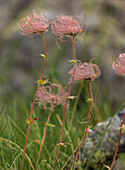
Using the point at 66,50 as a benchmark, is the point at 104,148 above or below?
below

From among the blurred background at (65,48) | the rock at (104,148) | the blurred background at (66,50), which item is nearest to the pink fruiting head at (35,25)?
the rock at (104,148)

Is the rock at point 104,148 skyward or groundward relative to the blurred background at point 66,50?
groundward

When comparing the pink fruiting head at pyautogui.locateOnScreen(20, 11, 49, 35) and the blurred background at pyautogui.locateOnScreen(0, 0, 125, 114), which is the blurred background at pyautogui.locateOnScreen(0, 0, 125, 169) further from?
the pink fruiting head at pyautogui.locateOnScreen(20, 11, 49, 35)

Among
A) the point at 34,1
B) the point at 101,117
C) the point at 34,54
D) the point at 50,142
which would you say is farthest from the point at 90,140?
the point at 34,1

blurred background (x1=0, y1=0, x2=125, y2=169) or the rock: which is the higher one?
blurred background (x1=0, y1=0, x2=125, y2=169)

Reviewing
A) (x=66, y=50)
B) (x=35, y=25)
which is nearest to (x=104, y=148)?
(x=35, y=25)

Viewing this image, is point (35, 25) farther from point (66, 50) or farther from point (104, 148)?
point (66, 50)

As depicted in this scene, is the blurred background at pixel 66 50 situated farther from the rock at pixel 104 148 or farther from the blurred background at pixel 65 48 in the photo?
the rock at pixel 104 148

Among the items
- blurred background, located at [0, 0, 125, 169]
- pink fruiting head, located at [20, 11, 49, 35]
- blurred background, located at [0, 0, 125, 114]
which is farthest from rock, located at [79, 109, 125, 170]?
blurred background, located at [0, 0, 125, 114]
